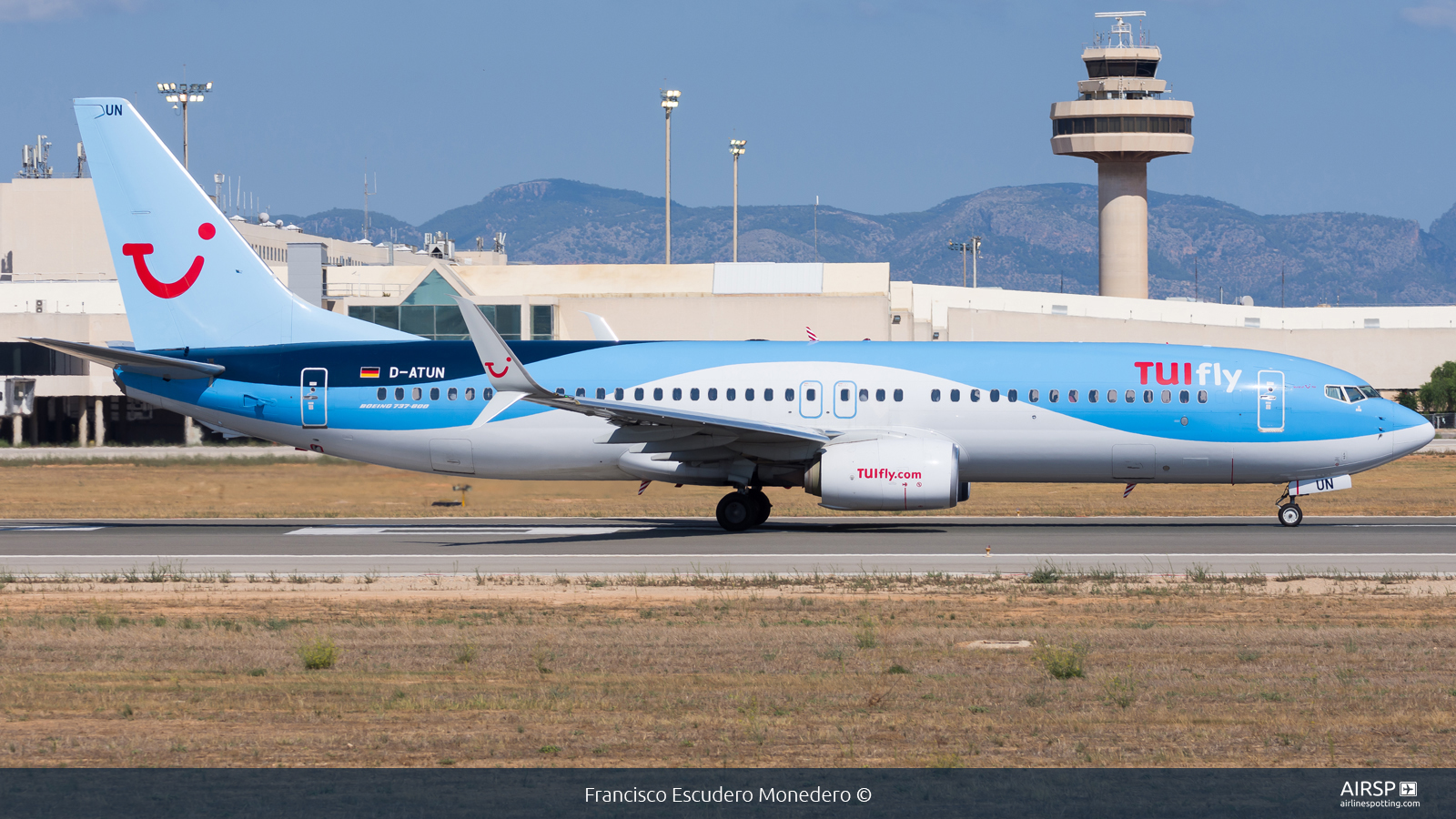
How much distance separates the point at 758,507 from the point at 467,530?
639cm

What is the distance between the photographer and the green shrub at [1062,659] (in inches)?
554

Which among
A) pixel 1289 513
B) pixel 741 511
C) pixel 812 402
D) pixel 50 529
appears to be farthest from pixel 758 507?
pixel 50 529

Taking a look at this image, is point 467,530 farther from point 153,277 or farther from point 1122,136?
point 1122,136

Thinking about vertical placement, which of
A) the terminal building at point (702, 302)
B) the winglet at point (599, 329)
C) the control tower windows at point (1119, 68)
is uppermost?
the control tower windows at point (1119, 68)

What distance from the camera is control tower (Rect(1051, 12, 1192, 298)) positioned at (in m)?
128

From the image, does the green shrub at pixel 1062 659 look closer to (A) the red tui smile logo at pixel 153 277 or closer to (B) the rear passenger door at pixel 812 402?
(B) the rear passenger door at pixel 812 402

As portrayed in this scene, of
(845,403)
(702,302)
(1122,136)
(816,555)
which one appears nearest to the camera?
(816,555)

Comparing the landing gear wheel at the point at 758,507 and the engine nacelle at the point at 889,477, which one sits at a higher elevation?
the engine nacelle at the point at 889,477

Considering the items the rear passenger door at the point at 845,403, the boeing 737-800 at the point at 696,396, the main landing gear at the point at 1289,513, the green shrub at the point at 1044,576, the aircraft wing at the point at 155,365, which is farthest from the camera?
the main landing gear at the point at 1289,513

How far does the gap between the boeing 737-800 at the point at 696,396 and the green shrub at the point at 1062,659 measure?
44.7ft

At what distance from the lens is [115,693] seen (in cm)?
1340

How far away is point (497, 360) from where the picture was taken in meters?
27.8
